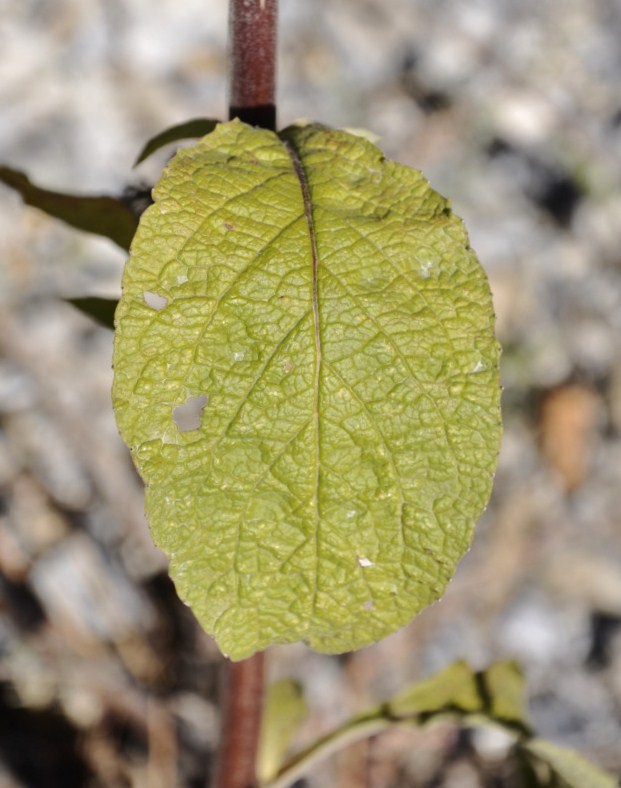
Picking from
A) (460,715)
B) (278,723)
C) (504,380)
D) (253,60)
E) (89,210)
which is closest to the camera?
(253,60)

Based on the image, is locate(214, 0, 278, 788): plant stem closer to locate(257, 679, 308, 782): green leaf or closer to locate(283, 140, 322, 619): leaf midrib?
locate(283, 140, 322, 619): leaf midrib

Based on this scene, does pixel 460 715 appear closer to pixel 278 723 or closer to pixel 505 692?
pixel 505 692

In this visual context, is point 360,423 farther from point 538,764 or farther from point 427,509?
point 538,764

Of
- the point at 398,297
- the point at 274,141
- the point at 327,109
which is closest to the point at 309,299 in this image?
the point at 398,297

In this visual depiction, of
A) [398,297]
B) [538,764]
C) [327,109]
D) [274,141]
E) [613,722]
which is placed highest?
[274,141]

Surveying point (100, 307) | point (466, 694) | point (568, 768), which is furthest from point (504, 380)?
point (100, 307)

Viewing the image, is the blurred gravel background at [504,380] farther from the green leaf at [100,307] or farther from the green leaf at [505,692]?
the green leaf at [100,307]
